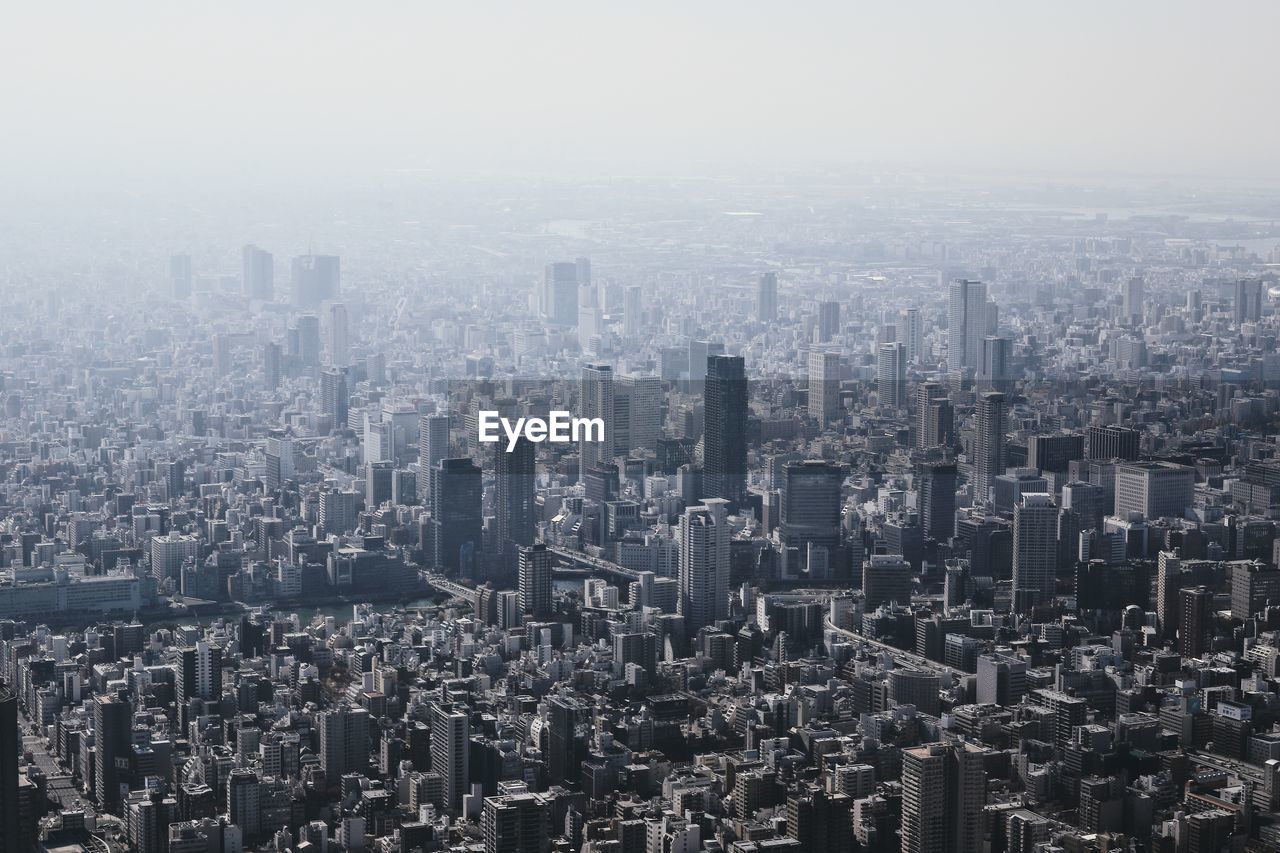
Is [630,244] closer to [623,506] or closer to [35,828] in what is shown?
[623,506]

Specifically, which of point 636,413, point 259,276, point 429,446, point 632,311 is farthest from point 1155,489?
point 259,276

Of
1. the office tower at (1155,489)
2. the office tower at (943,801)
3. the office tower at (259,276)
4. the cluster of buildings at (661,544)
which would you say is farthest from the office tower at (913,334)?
the office tower at (943,801)

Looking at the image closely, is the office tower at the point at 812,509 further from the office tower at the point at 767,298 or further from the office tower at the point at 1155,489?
the office tower at the point at 767,298

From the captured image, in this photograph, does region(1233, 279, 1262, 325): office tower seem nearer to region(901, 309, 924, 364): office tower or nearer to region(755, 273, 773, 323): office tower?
region(901, 309, 924, 364): office tower

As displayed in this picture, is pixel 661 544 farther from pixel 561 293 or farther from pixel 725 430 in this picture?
pixel 561 293

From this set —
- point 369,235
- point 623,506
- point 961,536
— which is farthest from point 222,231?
point 961,536

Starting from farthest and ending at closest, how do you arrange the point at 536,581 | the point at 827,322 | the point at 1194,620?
the point at 827,322 → the point at 536,581 → the point at 1194,620
